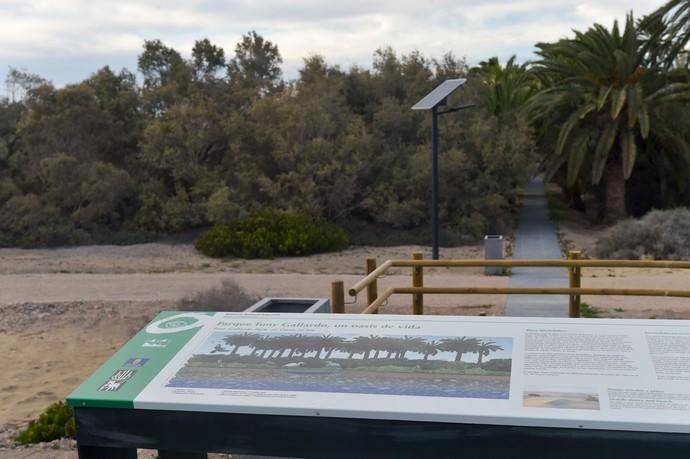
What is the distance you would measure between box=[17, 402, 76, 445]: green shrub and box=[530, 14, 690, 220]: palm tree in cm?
1516

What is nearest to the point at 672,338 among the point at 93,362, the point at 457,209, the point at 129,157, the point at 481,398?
the point at 481,398

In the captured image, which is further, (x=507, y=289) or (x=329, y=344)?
(x=507, y=289)

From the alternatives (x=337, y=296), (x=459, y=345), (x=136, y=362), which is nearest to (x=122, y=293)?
(x=337, y=296)

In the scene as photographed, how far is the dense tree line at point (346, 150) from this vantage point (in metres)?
19.2

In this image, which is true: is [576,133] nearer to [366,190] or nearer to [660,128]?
[660,128]

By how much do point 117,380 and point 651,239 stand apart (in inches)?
527

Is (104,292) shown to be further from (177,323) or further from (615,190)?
(615,190)

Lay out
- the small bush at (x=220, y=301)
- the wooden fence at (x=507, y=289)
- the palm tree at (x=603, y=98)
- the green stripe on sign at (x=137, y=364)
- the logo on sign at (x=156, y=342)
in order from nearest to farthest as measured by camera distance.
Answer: the green stripe on sign at (x=137, y=364) < the logo on sign at (x=156, y=342) < the wooden fence at (x=507, y=289) < the small bush at (x=220, y=301) < the palm tree at (x=603, y=98)

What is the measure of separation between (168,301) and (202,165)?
9.69 m

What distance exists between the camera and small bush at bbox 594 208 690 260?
14.6 meters

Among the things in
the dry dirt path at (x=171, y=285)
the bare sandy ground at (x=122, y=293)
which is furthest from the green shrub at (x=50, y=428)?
the dry dirt path at (x=171, y=285)

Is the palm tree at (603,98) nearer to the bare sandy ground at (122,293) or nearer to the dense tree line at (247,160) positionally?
the dense tree line at (247,160)

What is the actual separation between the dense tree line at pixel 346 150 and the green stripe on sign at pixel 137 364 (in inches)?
569

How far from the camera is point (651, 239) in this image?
49.4 ft
